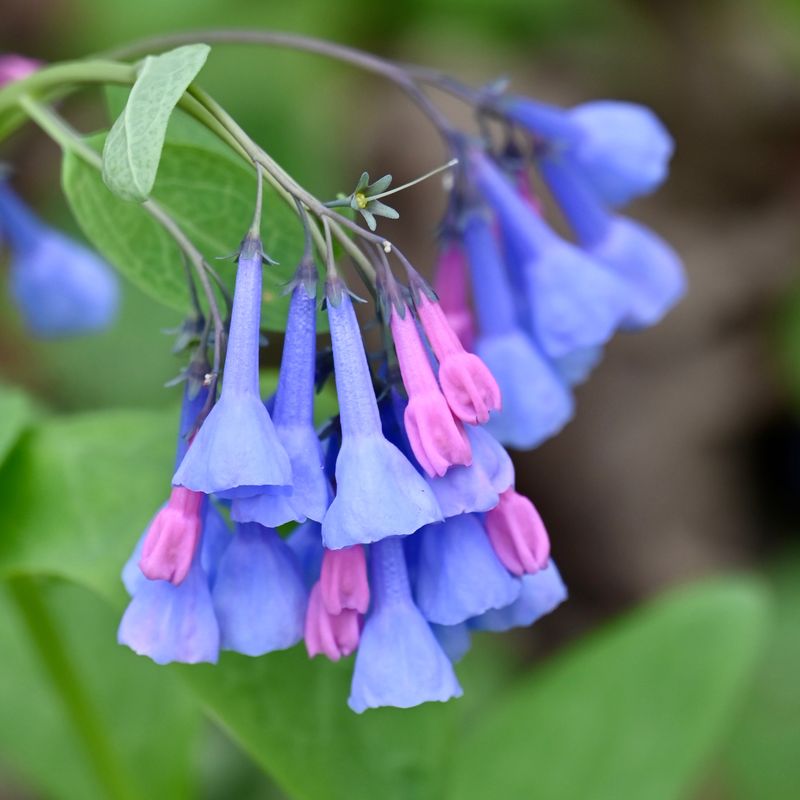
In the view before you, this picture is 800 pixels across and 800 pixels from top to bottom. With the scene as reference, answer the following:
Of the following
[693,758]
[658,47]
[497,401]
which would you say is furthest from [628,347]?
[497,401]

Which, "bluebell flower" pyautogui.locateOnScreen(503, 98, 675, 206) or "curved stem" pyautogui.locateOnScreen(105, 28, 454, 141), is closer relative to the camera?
"curved stem" pyautogui.locateOnScreen(105, 28, 454, 141)

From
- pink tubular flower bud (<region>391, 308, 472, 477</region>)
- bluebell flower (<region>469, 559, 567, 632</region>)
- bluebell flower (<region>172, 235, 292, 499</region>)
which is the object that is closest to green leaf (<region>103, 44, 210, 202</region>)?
bluebell flower (<region>172, 235, 292, 499</region>)

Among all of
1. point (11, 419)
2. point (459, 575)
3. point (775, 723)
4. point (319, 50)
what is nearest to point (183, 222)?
point (319, 50)

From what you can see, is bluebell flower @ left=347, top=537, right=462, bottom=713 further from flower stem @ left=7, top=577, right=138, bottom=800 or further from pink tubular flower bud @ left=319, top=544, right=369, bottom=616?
flower stem @ left=7, top=577, right=138, bottom=800

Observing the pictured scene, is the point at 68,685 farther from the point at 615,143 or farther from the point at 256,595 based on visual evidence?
the point at 615,143

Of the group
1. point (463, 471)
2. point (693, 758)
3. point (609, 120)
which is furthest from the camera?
point (693, 758)

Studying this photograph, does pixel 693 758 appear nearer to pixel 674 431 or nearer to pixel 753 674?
pixel 753 674

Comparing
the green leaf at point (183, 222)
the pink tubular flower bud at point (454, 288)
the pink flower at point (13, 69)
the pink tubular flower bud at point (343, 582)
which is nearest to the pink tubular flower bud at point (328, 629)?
the pink tubular flower bud at point (343, 582)
